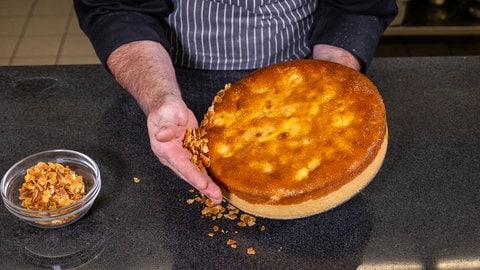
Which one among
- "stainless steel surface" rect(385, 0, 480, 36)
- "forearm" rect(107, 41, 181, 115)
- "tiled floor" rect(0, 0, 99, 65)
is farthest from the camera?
"tiled floor" rect(0, 0, 99, 65)

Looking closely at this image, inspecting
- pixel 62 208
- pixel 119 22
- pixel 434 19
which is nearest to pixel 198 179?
pixel 62 208

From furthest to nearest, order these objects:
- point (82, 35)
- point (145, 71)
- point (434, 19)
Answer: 1. point (82, 35)
2. point (434, 19)
3. point (145, 71)

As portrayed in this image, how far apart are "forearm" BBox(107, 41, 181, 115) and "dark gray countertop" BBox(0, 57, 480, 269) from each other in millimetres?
93

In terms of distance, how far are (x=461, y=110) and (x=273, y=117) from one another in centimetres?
47

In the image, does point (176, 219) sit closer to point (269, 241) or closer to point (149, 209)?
point (149, 209)

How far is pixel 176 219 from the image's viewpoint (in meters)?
1.06

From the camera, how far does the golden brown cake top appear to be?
3.07ft

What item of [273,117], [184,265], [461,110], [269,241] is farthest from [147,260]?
[461,110]

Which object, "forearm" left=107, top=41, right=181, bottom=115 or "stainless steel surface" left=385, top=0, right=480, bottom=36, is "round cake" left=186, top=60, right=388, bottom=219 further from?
"stainless steel surface" left=385, top=0, right=480, bottom=36

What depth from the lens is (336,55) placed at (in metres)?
1.33

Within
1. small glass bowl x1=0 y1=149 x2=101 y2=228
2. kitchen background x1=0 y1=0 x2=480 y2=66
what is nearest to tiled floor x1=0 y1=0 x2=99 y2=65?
kitchen background x1=0 y1=0 x2=480 y2=66

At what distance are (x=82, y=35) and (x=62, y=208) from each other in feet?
6.97

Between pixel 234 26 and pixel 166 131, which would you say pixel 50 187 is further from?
pixel 234 26

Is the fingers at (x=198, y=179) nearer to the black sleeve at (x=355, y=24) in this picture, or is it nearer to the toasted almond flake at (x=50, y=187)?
the toasted almond flake at (x=50, y=187)
